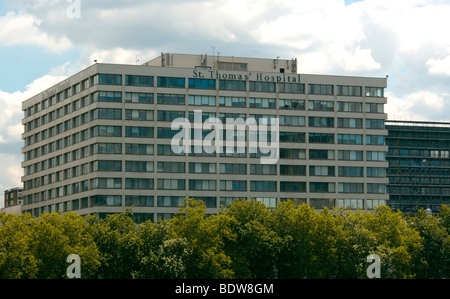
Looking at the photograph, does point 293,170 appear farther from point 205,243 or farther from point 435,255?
point 205,243

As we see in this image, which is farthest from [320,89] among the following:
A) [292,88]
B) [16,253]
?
[16,253]

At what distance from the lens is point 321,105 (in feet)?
576

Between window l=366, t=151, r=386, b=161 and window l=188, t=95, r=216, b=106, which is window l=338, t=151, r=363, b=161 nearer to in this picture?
window l=366, t=151, r=386, b=161

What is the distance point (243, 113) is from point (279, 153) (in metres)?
11.2

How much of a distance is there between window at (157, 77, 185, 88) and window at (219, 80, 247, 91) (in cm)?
821

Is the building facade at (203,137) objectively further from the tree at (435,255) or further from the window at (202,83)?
the tree at (435,255)

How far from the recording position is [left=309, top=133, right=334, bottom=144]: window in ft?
573

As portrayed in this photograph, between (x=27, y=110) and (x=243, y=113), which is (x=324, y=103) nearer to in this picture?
(x=243, y=113)

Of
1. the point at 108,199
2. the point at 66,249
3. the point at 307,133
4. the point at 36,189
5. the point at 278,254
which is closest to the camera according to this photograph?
the point at 66,249

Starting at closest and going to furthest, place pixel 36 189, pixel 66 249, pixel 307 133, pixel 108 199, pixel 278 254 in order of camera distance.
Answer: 1. pixel 66 249
2. pixel 278 254
3. pixel 108 199
4. pixel 307 133
5. pixel 36 189

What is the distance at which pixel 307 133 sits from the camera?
174 metres

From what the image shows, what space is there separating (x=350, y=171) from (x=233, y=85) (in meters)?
30.8

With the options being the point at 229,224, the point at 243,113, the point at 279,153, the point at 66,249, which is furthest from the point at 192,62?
the point at 66,249

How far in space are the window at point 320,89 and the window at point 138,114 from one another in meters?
A: 34.4
